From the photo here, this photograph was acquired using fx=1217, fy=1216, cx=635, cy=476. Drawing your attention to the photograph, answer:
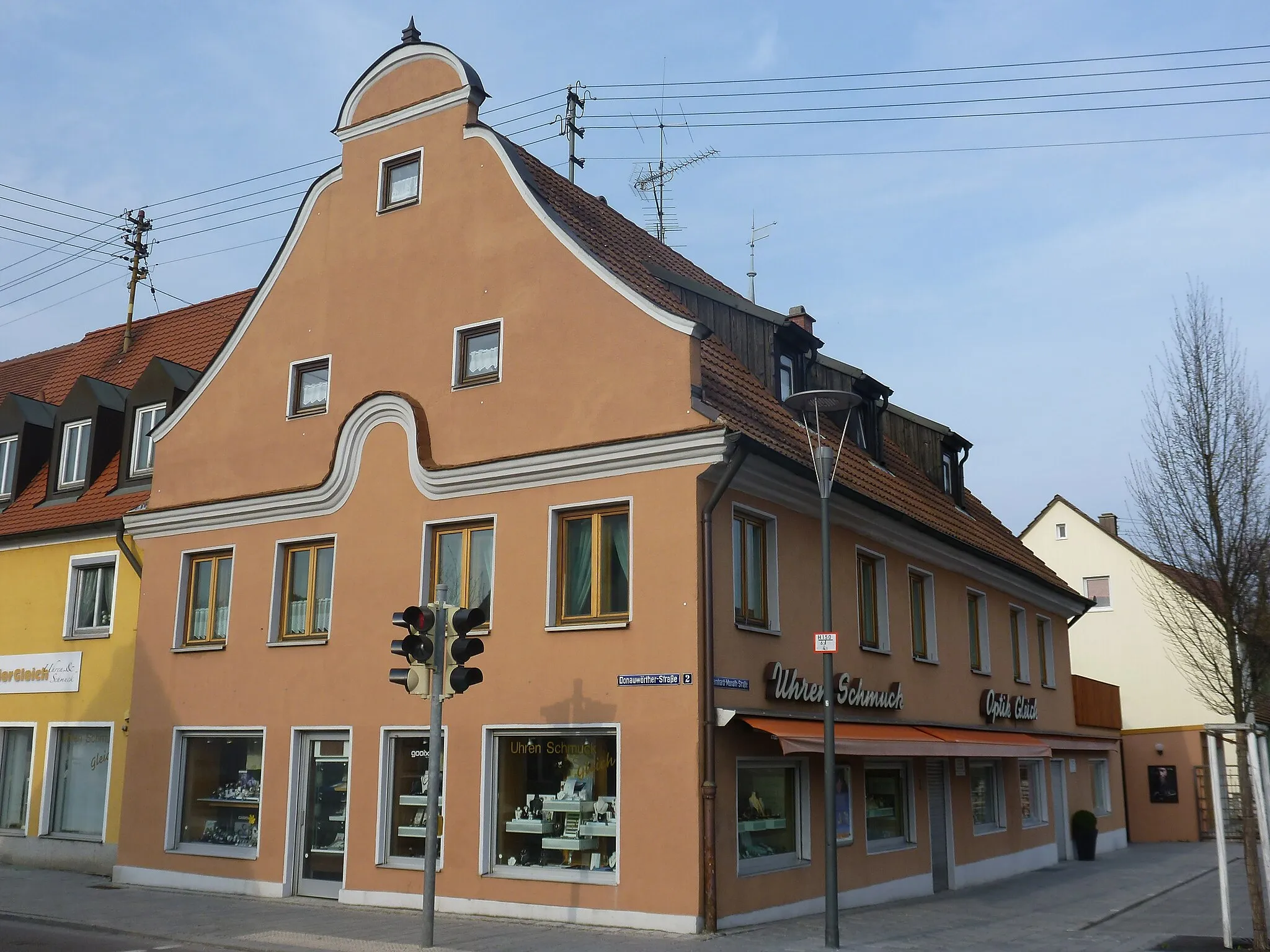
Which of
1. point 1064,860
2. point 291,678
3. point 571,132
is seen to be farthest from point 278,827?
point 1064,860

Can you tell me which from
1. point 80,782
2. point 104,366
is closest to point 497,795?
point 80,782

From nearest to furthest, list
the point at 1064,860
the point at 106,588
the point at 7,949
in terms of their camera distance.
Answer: the point at 7,949 < the point at 106,588 < the point at 1064,860

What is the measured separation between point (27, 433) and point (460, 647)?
17.0m

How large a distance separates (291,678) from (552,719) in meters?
4.87

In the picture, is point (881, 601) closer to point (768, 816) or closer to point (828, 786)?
point (768, 816)

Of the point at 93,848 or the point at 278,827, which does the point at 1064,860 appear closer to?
the point at 278,827

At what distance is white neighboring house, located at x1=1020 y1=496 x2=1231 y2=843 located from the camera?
34.9 m

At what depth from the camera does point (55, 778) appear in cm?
2173

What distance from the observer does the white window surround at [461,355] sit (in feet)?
54.7

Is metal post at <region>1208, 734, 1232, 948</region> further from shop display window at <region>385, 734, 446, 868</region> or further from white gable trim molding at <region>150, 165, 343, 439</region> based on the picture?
white gable trim molding at <region>150, 165, 343, 439</region>

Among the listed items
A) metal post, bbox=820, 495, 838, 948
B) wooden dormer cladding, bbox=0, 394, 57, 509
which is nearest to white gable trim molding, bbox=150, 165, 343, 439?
wooden dormer cladding, bbox=0, 394, 57, 509

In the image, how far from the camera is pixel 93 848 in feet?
67.5

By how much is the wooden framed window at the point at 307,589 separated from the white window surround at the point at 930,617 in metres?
9.70

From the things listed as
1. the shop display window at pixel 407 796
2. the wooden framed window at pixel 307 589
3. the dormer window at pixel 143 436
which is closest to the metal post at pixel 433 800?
the shop display window at pixel 407 796
